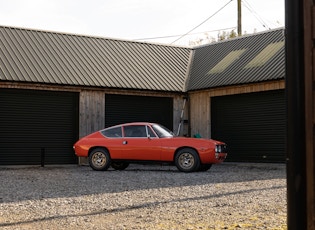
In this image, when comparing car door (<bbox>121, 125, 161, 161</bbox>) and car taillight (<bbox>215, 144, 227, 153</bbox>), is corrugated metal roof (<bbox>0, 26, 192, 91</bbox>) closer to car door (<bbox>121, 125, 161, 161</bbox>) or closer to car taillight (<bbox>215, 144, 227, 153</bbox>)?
car door (<bbox>121, 125, 161, 161</bbox>)

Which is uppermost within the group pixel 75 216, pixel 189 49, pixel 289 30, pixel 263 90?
pixel 189 49

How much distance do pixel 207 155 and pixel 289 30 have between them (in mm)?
12685

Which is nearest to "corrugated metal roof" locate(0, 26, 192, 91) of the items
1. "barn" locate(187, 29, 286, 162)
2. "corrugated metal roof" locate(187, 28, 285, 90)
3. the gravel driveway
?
"corrugated metal roof" locate(187, 28, 285, 90)

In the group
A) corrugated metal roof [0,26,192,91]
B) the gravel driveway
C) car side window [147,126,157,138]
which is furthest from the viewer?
corrugated metal roof [0,26,192,91]

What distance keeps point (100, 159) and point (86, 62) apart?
6233 mm

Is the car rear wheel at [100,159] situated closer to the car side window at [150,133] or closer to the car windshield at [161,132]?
the car side window at [150,133]

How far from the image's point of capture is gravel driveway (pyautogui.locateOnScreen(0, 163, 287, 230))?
721 centimetres

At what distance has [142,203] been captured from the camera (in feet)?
30.3

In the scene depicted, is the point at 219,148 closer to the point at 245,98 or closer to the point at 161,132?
the point at 161,132

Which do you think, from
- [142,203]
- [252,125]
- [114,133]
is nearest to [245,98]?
[252,125]

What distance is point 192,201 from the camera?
9516 mm

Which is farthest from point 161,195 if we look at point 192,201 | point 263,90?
point 263,90

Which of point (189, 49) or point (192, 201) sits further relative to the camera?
point (189, 49)

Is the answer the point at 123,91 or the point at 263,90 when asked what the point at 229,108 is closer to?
the point at 263,90
